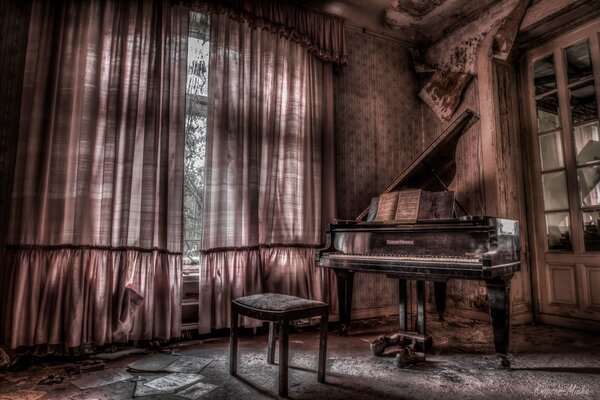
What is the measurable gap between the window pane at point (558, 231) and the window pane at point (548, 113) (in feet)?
2.99

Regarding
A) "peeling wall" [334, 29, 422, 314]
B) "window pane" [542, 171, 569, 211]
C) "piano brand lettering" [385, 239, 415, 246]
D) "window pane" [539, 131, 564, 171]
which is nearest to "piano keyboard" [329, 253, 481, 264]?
"piano brand lettering" [385, 239, 415, 246]

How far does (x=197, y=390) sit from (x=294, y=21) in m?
3.34

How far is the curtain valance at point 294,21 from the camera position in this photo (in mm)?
3379

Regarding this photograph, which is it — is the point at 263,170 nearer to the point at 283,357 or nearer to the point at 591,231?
the point at 283,357

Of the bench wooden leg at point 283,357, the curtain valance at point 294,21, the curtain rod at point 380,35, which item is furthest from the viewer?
the curtain rod at point 380,35

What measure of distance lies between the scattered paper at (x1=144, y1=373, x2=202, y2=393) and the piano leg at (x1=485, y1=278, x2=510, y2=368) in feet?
6.27

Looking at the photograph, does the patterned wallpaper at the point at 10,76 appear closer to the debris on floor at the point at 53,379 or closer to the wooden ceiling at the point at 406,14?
the debris on floor at the point at 53,379

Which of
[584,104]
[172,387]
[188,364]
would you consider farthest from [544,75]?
[172,387]

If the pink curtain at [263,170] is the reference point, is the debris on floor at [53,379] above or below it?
below

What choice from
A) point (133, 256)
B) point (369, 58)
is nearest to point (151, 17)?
point (133, 256)

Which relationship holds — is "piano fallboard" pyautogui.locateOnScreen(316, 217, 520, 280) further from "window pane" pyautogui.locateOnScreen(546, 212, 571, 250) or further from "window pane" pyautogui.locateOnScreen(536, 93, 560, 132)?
"window pane" pyautogui.locateOnScreen(536, 93, 560, 132)

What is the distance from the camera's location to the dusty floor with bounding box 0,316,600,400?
6.72ft

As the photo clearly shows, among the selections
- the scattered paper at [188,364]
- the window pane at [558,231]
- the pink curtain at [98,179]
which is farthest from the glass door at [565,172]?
the pink curtain at [98,179]

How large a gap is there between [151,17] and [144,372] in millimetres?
2731
